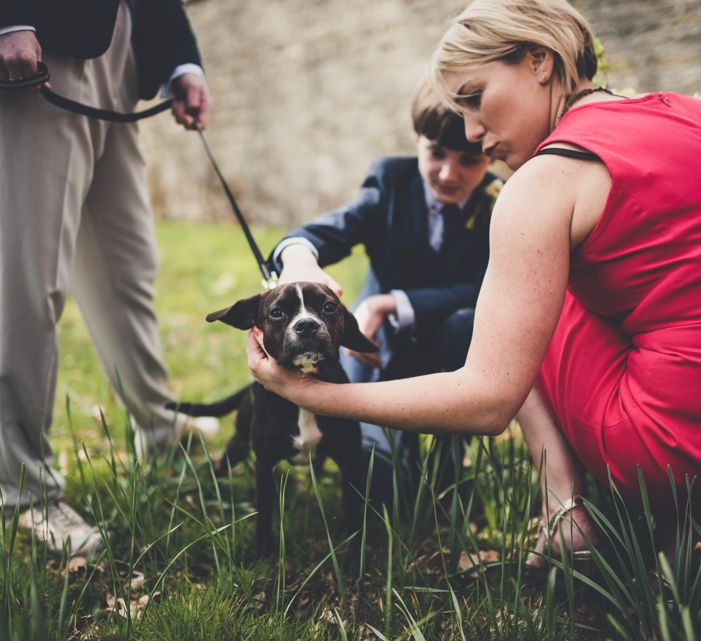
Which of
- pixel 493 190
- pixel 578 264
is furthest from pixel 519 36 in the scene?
pixel 493 190

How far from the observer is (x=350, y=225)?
2410 millimetres

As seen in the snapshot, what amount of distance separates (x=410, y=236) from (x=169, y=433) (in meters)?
1.38

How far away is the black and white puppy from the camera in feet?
5.71

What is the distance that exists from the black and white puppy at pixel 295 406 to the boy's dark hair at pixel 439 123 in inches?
32.5

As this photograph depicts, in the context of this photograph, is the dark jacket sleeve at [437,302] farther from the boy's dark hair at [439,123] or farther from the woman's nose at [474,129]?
the woman's nose at [474,129]

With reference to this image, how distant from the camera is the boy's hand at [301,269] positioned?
6.26 feet

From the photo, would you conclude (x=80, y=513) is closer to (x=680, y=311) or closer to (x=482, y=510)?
(x=482, y=510)

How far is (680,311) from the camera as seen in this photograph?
148cm

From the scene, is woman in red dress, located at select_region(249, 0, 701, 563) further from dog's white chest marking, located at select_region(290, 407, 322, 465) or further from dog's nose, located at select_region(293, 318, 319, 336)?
dog's white chest marking, located at select_region(290, 407, 322, 465)

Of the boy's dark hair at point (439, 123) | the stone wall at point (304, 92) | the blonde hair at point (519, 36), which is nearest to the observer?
the blonde hair at point (519, 36)

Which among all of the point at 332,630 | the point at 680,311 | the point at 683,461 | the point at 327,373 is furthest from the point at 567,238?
the point at 332,630

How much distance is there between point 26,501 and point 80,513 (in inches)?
9.2

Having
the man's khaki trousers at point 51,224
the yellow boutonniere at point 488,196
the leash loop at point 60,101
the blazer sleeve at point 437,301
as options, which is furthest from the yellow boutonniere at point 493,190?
the man's khaki trousers at point 51,224

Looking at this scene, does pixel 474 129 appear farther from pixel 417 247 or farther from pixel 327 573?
pixel 327 573
